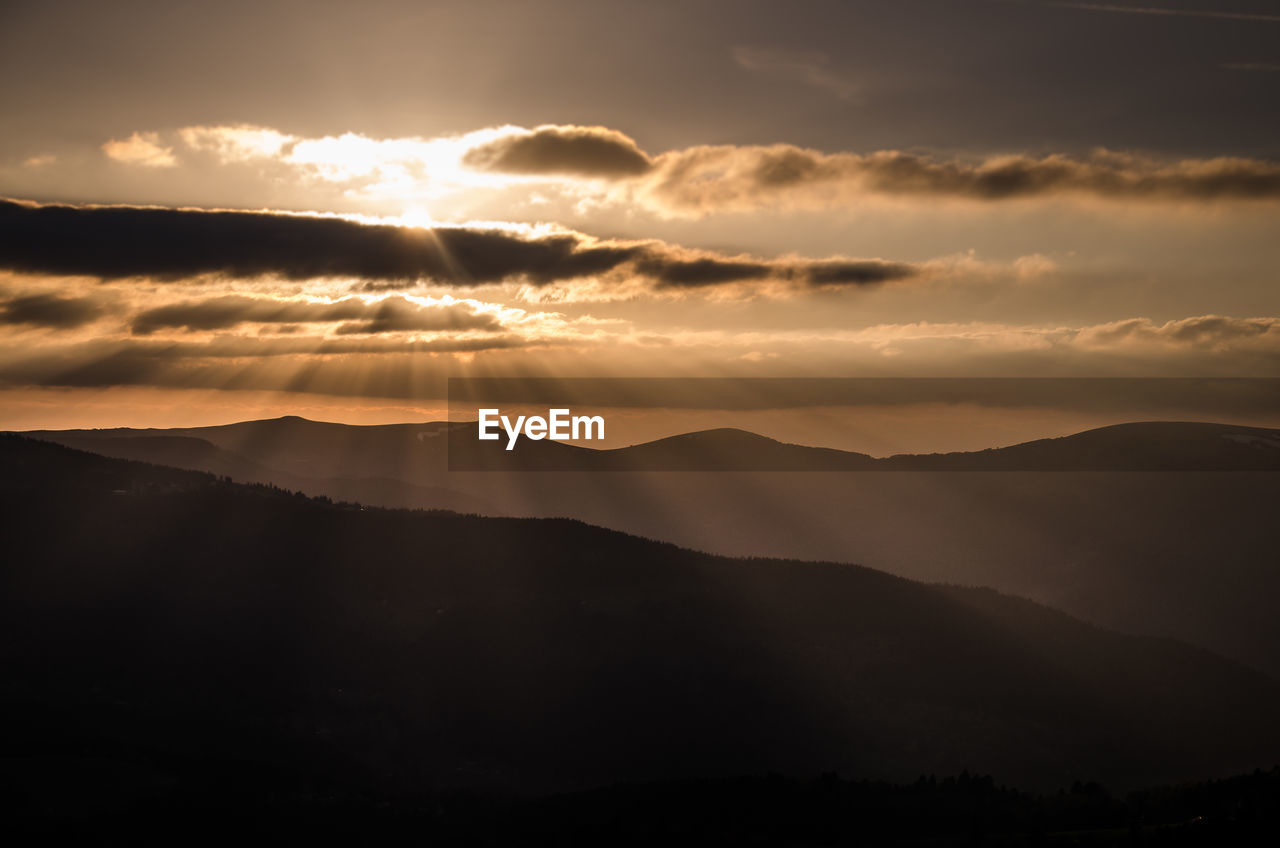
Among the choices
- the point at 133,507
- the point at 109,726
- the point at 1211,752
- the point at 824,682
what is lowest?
the point at 1211,752

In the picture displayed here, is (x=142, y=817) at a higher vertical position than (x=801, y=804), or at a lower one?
higher

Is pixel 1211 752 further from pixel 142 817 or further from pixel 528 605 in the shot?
pixel 142 817

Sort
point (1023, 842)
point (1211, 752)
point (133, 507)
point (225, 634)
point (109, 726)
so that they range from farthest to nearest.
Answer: point (133, 507) → point (1211, 752) → point (225, 634) → point (109, 726) → point (1023, 842)

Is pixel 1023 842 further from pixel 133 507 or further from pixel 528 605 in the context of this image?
pixel 133 507

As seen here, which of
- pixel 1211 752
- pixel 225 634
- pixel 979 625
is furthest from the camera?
pixel 979 625

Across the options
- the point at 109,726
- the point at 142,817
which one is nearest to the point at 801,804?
the point at 142,817

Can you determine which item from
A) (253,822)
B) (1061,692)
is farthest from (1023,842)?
(1061,692)

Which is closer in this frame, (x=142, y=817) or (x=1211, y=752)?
(x=142, y=817)
